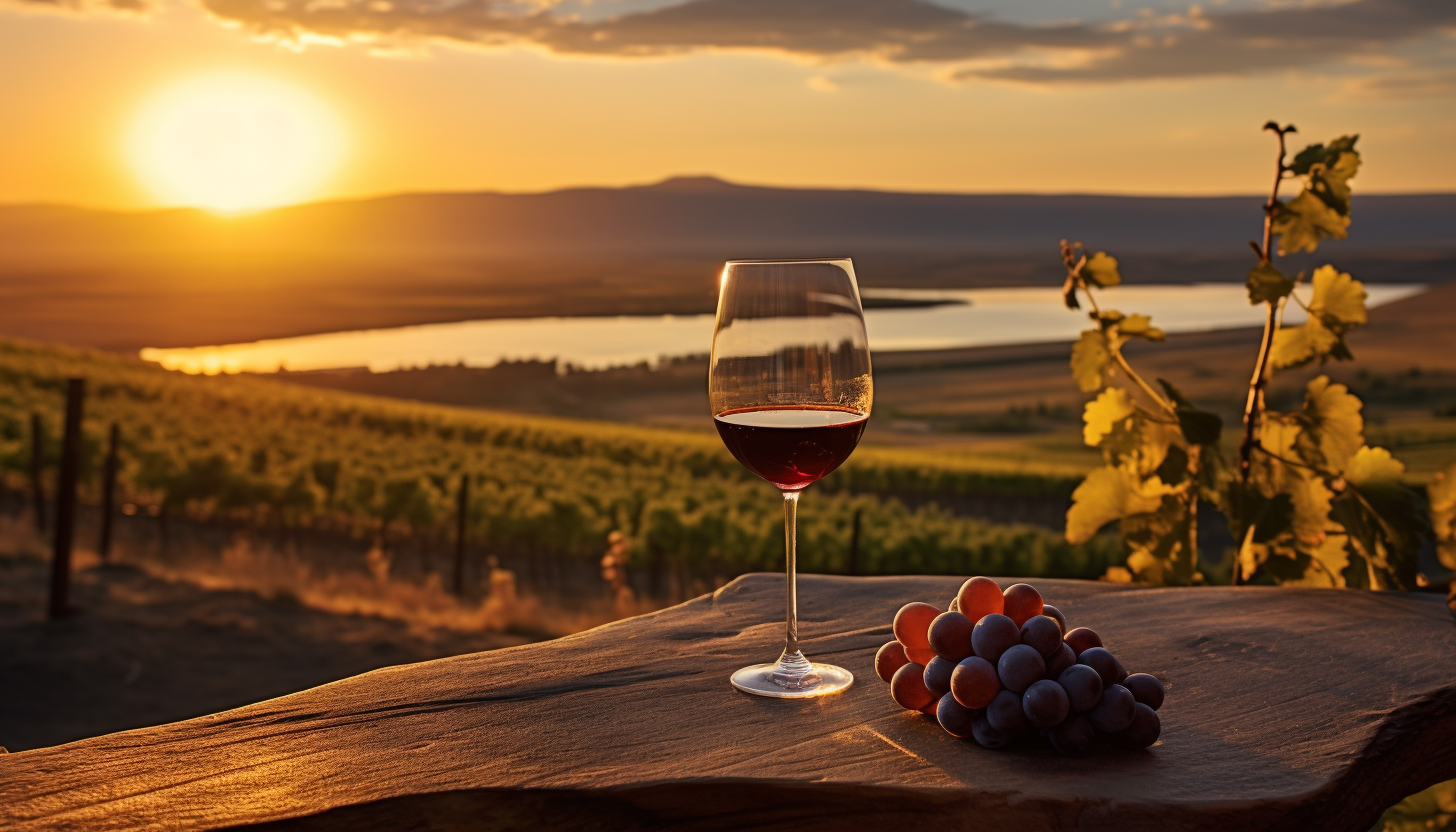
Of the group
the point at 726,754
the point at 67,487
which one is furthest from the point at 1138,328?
the point at 67,487

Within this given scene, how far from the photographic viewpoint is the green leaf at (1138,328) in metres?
2.76

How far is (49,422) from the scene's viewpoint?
20.3 meters

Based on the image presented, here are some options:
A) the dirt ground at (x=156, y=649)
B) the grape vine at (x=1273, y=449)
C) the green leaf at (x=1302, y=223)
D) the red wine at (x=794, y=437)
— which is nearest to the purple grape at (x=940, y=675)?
the red wine at (x=794, y=437)

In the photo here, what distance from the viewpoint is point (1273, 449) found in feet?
9.00

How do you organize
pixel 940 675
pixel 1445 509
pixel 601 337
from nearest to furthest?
pixel 940 675 < pixel 1445 509 < pixel 601 337

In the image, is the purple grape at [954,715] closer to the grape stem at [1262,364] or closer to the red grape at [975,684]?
the red grape at [975,684]

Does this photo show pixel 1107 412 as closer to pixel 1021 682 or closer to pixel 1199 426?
pixel 1199 426

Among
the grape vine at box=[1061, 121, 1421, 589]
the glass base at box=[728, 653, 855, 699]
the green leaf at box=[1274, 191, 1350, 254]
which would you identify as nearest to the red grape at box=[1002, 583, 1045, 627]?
the glass base at box=[728, 653, 855, 699]

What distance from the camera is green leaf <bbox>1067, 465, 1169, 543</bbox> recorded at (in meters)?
2.77

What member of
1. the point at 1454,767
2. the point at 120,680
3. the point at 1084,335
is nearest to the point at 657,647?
the point at 1454,767

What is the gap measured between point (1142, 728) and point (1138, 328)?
1.64m

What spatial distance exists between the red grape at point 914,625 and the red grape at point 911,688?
63mm

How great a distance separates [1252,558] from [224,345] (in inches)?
4283

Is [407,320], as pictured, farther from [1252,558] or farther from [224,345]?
[1252,558]
